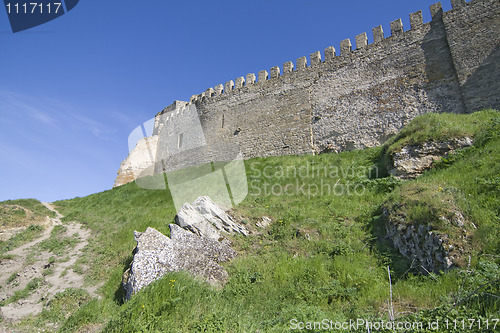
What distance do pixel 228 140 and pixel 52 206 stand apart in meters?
13.1

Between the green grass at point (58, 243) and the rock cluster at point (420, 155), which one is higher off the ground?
the rock cluster at point (420, 155)

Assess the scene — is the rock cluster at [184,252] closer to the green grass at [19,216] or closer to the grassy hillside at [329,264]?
the grassy hillside at [329,264]

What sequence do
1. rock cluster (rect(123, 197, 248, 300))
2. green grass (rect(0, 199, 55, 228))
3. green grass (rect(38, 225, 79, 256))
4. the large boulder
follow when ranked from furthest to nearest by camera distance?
green grass (rect(0, 199, 55, 228)), green grass (rect(38, 225, 79, 256)), the large boulder, rock cluster (rect(123, 197, 248, 300))

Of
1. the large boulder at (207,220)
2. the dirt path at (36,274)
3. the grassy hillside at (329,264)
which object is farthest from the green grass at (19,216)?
the large boulder at (207,220)

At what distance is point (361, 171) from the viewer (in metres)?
13.4

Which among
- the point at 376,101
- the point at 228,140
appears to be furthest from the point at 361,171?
the point at 228,140

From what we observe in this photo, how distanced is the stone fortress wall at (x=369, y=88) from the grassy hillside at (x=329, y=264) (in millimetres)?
3301

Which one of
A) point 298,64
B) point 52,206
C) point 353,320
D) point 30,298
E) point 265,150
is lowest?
point 353,320

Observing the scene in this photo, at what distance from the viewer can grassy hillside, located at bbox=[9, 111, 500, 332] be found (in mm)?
4840

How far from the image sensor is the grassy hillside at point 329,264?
4840 mm

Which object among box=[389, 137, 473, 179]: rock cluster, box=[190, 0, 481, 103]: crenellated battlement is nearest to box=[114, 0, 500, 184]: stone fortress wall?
box=[190, 0, 481, 103]: crenellated battlement

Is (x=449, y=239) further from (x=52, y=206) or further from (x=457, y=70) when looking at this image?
(x=52, y=206)

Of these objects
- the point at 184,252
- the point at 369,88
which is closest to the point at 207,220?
the point at 184,252

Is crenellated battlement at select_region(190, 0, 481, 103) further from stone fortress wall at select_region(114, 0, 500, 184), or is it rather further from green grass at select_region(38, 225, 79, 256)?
green grass at select_region(38, 225, 79, 256)
